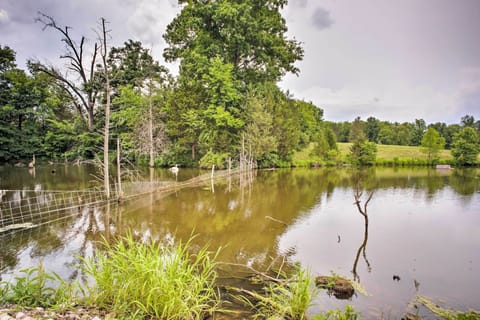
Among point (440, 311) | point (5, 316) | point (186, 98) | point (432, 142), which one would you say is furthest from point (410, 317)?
point (432, 142)

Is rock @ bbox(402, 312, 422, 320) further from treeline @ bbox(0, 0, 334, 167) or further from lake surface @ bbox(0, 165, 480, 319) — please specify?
treeline @ bbox(0, 0, 334, 167)

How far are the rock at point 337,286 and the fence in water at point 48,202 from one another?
9.84 meters

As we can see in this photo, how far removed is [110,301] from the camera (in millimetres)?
3979

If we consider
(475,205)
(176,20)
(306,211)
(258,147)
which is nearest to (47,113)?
(176,20)

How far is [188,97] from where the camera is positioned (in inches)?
1133

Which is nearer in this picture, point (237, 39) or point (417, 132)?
→ point (237, 39)

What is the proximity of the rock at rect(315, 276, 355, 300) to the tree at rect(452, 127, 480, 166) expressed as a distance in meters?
42.1

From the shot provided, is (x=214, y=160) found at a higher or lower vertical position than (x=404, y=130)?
lower

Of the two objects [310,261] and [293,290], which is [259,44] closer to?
[310,261]

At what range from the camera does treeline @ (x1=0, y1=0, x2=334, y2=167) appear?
2636cm

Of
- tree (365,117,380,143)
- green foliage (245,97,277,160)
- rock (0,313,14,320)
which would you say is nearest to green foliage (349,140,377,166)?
green foliage (245,97,277,160)

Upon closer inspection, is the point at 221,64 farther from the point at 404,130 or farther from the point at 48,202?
the point at 404,130

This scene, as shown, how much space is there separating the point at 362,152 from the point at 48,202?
119 feet

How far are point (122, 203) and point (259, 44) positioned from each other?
20.0m
